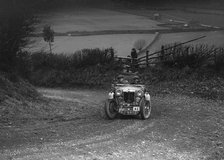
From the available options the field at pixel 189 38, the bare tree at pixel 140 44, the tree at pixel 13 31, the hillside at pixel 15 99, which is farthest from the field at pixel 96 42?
the hillside at pixel 15 99

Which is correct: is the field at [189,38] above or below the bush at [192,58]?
above

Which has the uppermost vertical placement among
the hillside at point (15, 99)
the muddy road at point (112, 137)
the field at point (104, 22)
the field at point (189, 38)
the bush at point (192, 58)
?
the field at point (104, 22)

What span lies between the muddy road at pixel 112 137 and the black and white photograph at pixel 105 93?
0.11ft

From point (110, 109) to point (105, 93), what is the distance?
44.6ft

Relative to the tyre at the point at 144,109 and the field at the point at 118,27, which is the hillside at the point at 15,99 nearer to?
the tyre at the point at 144,109

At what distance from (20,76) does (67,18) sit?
2490 centimetres

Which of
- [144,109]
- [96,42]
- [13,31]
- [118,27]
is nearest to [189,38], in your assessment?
[96,42]

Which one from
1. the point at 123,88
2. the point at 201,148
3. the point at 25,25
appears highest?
the point at 25,25

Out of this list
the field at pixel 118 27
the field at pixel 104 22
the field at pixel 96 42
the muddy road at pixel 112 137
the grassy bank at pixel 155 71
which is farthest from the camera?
the field at pixel 104 22

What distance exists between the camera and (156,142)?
15.3 meters

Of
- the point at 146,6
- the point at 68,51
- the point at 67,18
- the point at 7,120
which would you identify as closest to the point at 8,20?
the point at 7,120

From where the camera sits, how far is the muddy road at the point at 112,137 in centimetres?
1354

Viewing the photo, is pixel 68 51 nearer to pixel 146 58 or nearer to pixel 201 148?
pixel 146 58

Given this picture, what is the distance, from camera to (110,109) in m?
19.8
